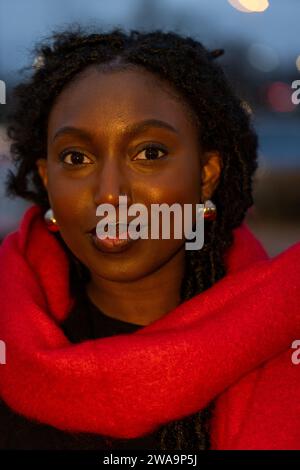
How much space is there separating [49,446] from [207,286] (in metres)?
0.61

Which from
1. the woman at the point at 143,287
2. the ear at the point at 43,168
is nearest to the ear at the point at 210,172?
the woman at the point at 143,287

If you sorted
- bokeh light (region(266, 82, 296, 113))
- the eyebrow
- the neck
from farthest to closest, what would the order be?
bokeh light (region(266, 82, 296, 113)), the neck, the eyebrow

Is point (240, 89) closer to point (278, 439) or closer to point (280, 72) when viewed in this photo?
point (278, 439)

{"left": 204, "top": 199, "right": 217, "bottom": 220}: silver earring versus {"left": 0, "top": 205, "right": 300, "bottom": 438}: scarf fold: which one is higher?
{"left": 204, "top": 199, "right": 217, "bottom": 220}: silver earring

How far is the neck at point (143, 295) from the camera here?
1.96 metres

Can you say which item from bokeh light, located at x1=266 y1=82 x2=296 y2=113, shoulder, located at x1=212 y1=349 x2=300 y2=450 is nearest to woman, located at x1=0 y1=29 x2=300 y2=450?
shoulder, located at x1=212 y1=349 x2=300 y2=450

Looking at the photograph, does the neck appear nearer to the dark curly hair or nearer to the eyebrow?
the dark curly hair

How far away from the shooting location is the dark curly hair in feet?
6.14

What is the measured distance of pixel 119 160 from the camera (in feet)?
5.85

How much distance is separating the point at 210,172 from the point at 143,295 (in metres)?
0.38

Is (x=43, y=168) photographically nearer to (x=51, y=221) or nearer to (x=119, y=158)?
(x=51, y=221)

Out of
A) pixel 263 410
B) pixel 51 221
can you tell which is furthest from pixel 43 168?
pixel 263 410

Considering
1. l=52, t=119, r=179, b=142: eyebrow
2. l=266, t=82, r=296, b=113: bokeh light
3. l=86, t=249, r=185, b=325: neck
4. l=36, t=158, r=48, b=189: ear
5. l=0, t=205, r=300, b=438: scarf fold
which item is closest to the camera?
l=0, t=205, r=300, b=438: scarf fold
